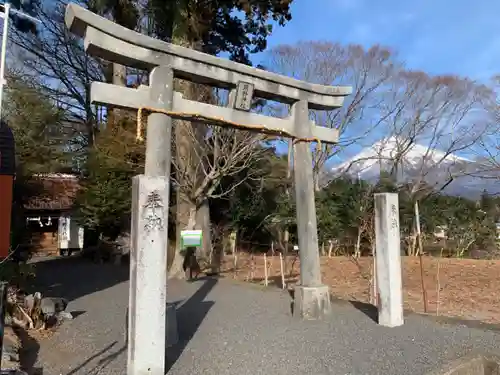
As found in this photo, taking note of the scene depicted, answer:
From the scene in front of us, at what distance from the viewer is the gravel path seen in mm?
5094

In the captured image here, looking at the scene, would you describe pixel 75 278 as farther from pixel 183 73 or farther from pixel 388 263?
pixel 388 263

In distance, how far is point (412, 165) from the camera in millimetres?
23906

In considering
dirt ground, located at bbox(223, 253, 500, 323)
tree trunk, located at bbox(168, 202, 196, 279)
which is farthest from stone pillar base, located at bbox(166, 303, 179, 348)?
tree trunk, located at bbox(168, 202, 196, 279)

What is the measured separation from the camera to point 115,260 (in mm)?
17469

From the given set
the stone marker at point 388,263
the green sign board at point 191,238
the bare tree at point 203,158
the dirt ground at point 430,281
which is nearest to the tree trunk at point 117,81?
the bare tree at point 203,158

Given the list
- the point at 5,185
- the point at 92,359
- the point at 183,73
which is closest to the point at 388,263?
the point at 183,73

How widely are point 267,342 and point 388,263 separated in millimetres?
2155

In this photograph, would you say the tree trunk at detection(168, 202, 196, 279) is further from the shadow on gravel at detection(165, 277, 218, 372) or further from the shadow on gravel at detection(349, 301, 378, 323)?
the shadow on gravel at detection(349, 301, 378, 323)

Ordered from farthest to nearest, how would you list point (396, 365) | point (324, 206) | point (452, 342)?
point (324, 206)
point (452, 342)
point (396, 365)

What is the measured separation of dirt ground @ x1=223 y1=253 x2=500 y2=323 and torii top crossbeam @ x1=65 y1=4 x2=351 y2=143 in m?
3.97

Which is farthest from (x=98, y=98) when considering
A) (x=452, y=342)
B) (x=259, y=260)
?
(x=259, y=260)

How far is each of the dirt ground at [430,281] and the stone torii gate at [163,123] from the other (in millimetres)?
2877

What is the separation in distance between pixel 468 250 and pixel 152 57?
17.7 meters

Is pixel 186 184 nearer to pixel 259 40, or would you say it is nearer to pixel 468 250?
pixel 259 40
